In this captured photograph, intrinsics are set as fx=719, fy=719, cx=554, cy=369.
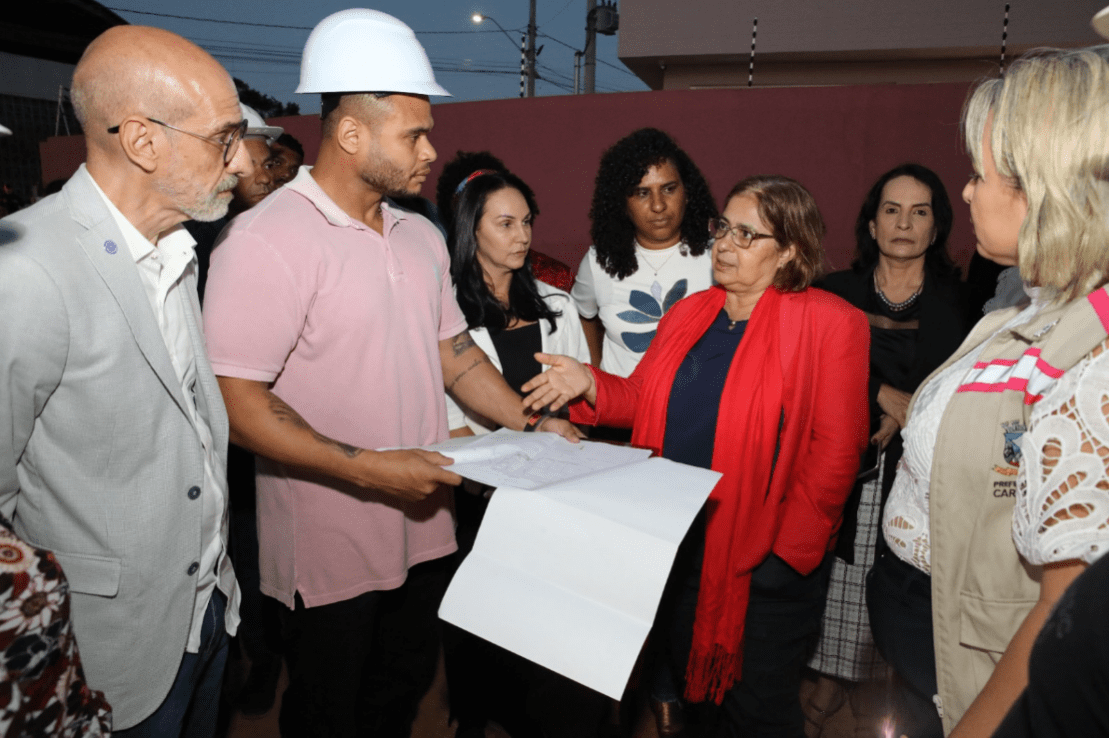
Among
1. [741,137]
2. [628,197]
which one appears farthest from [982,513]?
[741,137]

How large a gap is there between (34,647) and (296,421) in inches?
32.6

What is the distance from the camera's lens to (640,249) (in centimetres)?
333

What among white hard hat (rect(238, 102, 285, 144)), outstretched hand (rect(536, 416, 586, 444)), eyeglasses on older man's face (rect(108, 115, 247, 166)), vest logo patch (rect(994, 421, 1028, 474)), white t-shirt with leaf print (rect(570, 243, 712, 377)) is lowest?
outstretched hand (rect(536, 416, 586, 444))

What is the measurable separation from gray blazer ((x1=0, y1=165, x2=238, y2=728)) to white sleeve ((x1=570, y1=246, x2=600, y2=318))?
2107mm

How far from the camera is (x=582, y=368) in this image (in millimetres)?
2314

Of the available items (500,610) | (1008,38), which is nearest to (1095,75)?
(500,610)

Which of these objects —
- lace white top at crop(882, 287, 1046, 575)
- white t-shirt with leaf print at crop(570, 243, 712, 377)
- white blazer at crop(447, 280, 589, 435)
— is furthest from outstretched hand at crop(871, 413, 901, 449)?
lace white top at crop(882, 287, 1046, 575)

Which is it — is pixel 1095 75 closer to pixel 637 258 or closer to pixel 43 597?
pixel 43 597

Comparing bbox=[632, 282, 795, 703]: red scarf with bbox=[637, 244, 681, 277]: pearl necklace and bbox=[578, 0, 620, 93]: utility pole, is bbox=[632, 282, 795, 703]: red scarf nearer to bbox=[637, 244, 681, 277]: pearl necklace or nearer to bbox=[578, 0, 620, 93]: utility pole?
bbox=[637, 244, 681, 277]: pearl necklace

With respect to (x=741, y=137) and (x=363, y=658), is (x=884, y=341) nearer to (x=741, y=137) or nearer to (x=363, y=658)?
(x=363, y=658)

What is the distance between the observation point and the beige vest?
1.17 metres

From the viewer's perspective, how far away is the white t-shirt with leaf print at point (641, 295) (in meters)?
3.14

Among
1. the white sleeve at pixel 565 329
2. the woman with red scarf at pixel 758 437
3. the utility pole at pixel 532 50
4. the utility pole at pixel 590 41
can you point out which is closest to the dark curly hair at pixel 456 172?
the white sleeve at pixel 565 329

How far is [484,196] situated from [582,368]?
114 centimetres
